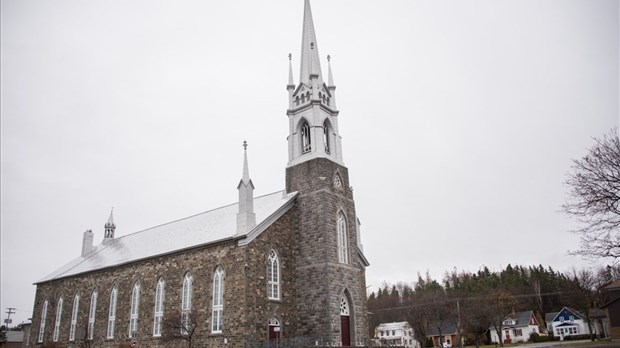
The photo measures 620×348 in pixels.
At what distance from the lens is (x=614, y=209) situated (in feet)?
70.9

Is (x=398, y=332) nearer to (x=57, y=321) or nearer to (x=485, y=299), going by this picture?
(x=485, y=299)

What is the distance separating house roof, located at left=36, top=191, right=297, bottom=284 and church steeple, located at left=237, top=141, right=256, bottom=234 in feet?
1.45

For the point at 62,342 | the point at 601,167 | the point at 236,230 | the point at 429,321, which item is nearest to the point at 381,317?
the point at 429,321

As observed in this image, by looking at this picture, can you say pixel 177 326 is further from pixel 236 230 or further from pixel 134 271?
pixel 134 271

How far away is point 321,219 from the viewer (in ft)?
98.9

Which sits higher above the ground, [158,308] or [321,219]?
[321,219]

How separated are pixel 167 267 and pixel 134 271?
4.62 m

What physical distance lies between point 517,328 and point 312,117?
60683 millimetres

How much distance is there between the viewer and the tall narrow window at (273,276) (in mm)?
28666

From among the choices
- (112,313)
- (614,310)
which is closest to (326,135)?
(112,313)

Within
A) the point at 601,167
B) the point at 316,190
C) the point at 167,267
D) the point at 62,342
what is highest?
the point at 316,190

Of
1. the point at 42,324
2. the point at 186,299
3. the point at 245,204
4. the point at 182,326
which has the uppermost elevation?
the point at 245,204

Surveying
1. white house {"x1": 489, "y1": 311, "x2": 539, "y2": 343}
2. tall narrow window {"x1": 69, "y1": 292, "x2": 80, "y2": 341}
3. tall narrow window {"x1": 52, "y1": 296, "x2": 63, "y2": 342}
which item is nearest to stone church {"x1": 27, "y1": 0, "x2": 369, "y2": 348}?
tall narrow window {"x1": 69, "y1": 292, "x2": 80, "y2": 341}

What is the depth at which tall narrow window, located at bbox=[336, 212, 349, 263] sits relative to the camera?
1220 inches
